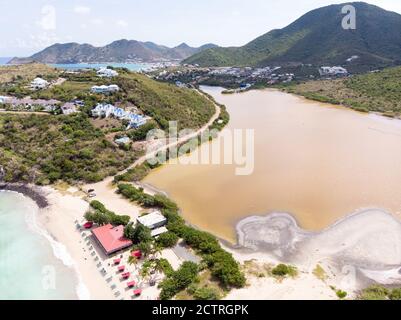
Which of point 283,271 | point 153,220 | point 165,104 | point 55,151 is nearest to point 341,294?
point 283,271

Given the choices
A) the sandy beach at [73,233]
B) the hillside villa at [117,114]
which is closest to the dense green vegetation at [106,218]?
the sandy beach at [73,233]

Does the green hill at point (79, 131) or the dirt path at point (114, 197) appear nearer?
the dirt path at point (114, 197)

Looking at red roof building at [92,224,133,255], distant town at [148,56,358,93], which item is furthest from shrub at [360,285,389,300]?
distant town at [148,56,358,93]

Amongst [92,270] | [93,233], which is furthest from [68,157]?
[92,270]

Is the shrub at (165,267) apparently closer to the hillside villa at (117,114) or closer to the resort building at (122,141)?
the resort building at (122,141)
